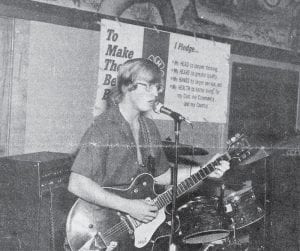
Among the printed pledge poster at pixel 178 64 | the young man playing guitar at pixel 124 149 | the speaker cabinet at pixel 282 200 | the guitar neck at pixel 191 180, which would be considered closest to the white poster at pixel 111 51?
the printed pledge poster at pixel 178 64

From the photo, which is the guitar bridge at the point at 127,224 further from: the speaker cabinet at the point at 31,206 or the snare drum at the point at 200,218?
the snare drum at the point at 200,218

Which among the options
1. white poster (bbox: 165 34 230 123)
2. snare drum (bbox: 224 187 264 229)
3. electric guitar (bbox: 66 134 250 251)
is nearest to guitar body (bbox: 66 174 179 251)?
electric guitar (bbox: 66 134 250 251)

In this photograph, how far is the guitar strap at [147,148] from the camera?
8.43 ft

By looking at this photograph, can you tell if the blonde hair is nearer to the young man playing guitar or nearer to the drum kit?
the young man playing guitar

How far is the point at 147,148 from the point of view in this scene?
2.61m

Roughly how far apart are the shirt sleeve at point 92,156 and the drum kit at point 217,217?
57 cm

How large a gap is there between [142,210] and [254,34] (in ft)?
9.53

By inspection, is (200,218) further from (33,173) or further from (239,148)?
(33,173)

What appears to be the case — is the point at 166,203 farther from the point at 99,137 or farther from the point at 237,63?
the point at 237,63

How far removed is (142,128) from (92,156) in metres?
0.46

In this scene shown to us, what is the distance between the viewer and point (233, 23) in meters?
4.38

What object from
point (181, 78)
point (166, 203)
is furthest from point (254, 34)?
point (166, 203)

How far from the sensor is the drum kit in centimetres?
277

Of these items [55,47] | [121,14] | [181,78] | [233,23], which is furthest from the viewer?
[233,23]
